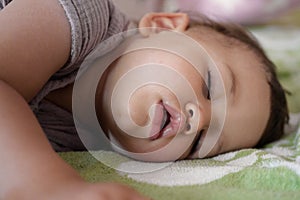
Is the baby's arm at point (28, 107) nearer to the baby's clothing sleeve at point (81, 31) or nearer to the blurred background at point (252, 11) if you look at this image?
the baby's clothing sleeve at point (81, 31)

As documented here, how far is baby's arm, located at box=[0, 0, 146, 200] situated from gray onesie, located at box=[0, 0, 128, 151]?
2 centimetres

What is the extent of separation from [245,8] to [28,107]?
3.51 feet

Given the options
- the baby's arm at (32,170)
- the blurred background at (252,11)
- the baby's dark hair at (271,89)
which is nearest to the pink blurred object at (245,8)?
the blurred background at (252,11)

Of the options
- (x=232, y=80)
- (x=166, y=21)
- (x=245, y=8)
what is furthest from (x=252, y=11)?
(x=232, y=80)

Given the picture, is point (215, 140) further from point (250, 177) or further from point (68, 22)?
point (68, 22)

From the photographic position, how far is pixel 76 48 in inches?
32.8

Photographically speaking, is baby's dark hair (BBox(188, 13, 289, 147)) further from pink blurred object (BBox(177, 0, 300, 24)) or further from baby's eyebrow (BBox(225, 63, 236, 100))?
pink blurred object (BBox(177, 0, 300, 24))

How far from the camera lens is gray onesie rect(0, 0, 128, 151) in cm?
83

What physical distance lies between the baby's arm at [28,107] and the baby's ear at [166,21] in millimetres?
229

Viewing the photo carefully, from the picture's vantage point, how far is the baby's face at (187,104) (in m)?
0.84

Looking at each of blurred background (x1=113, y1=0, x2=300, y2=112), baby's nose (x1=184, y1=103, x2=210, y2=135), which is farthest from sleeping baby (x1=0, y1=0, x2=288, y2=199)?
blurred background (x1=113, y1=0, x2=300, y2=112)

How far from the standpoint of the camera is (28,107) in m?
0.71

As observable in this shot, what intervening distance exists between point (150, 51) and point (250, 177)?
0.80 feet

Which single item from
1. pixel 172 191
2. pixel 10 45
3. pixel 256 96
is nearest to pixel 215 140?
pixel 256 96
